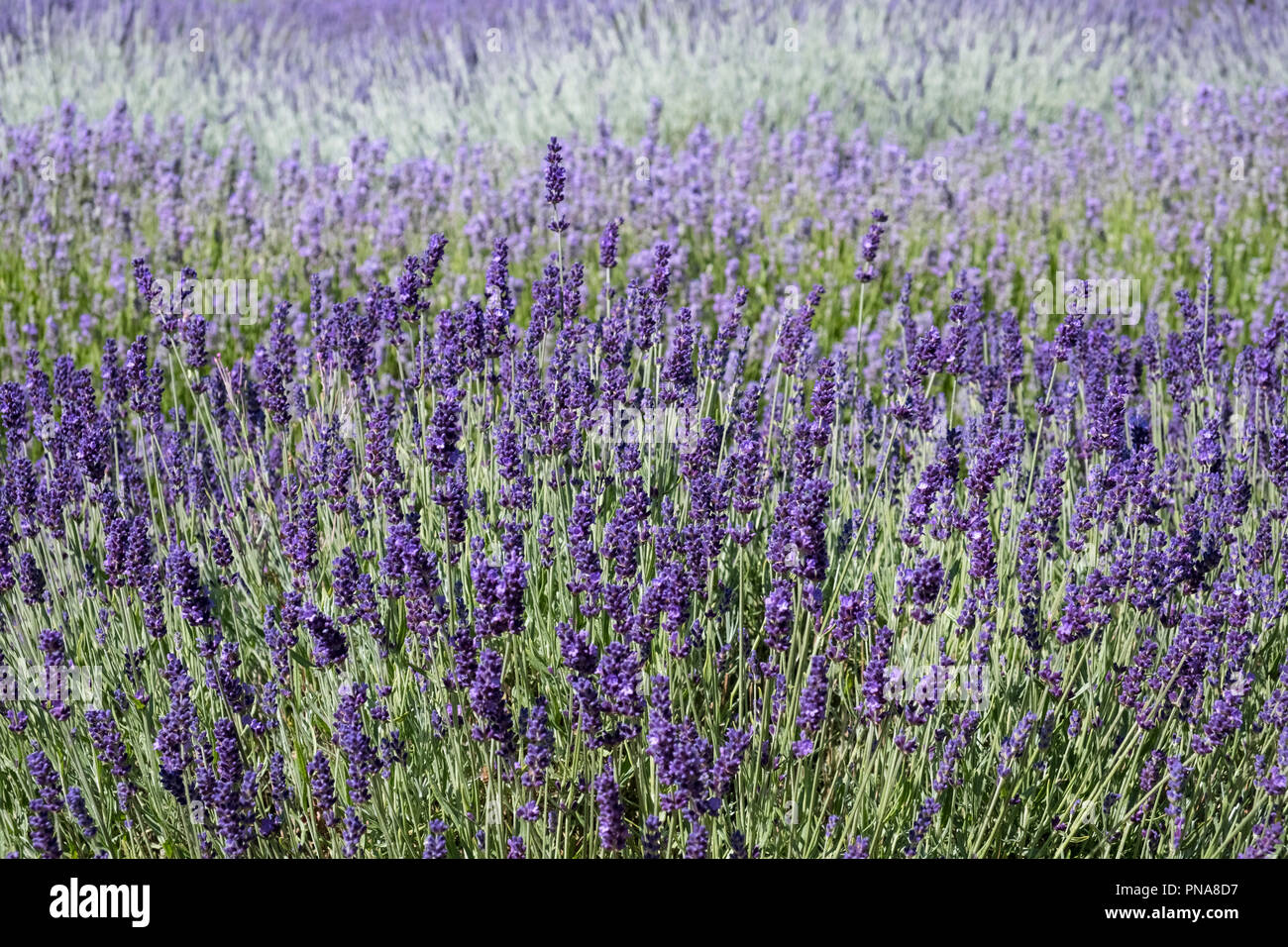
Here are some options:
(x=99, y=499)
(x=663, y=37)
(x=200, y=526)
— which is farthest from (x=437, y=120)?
(x=99, y=499)

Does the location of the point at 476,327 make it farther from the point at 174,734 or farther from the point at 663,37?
the point at 663,37

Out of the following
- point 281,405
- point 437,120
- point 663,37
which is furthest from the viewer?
point 663,37

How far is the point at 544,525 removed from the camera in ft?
7.68

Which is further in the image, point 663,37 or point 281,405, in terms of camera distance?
point 663,37

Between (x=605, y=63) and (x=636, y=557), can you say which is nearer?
(x=636, y=557)

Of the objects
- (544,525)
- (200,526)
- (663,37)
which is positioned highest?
(663,37)

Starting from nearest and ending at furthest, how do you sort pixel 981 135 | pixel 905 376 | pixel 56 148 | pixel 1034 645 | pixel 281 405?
pixel 1034 645, pixel 905 376, pixel 281 405, pixel 56 148, pixel 981 135

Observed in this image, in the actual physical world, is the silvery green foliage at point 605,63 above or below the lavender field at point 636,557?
above

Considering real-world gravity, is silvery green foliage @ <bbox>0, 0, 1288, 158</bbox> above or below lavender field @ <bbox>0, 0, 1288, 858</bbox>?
above

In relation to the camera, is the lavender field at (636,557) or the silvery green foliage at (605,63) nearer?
the lavender field at (636,557)

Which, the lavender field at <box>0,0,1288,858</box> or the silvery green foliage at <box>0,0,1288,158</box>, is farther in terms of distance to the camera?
the silvery green foliage at <box>0,0,1288,158</box>

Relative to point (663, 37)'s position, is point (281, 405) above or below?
below

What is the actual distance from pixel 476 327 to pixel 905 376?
3.03 ft

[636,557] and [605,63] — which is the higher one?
[605,63]
